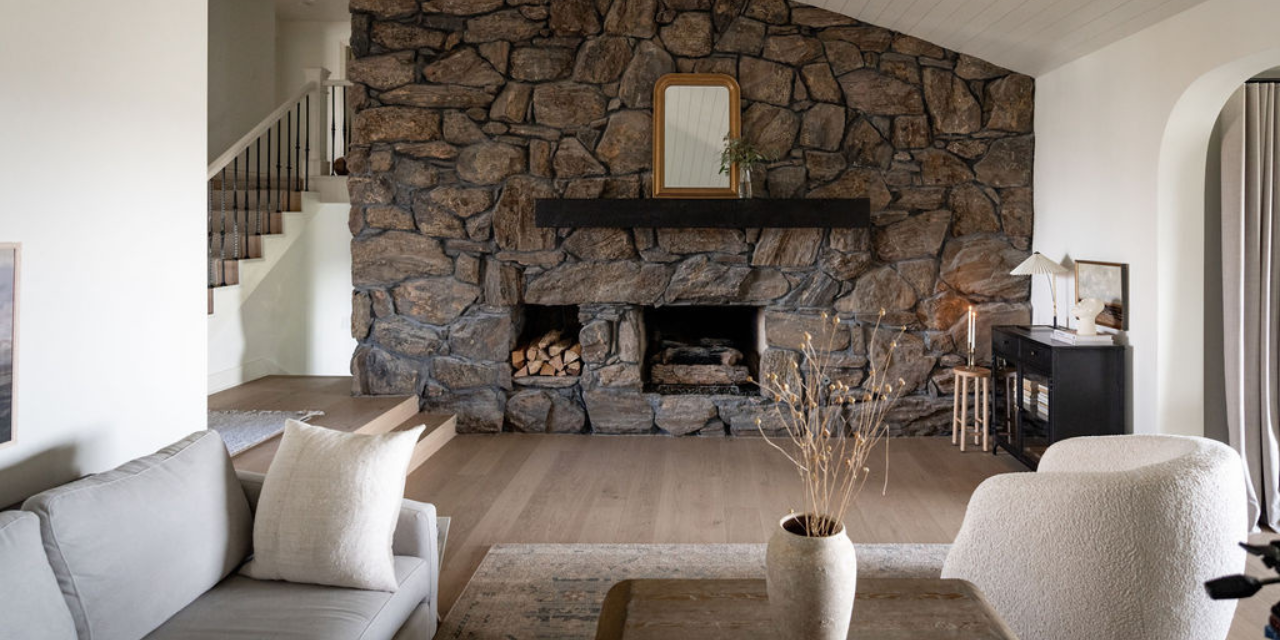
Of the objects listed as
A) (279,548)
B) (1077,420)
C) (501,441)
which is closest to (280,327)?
(501,441)

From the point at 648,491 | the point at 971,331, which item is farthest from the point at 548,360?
the point at 971,331

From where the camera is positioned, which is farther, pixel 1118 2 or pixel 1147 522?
pixel 1118 2

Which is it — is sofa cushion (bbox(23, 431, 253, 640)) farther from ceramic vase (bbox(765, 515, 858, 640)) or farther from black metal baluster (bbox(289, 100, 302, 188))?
black metal baluster (bbox(289, 100, 302, 188))

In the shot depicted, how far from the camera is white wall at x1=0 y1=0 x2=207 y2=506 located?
7.76 ft

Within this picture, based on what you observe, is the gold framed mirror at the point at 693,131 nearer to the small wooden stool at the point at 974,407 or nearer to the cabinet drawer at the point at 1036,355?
the small wooden stool at the point at 974,407

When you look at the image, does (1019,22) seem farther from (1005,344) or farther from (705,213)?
(705,213)

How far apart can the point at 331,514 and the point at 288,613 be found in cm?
28

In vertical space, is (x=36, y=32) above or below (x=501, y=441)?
above

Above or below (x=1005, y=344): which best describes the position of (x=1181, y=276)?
above

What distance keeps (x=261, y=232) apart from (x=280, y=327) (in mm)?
821

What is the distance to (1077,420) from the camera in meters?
4.41

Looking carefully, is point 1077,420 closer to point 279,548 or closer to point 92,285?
point 279,548

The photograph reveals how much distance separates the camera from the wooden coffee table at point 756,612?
1949 millimetres

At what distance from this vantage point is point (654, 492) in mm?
4461
